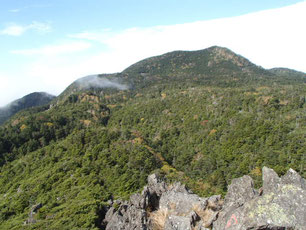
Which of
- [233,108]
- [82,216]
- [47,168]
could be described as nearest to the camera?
[82,216]

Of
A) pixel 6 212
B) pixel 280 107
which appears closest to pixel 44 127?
pixel 6 212

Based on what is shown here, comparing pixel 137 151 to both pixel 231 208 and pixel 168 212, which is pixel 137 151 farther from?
pixel 231 208

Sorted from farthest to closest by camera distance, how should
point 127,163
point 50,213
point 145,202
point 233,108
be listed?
point 233,108 < point 127,163 < point 50,213 < point 145,202

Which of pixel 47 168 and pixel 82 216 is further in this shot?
pixel 47 168

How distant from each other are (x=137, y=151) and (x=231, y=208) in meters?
53.7

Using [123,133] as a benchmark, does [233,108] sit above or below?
below

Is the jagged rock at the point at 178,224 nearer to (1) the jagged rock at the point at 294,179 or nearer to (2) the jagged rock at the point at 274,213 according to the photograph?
(2) the jagged rock at the point at 274,213

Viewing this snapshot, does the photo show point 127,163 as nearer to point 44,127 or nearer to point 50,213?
point 50,213

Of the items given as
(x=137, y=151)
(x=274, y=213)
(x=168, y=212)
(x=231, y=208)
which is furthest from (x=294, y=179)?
(x=137, y=151)

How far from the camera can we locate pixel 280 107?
13162 cm

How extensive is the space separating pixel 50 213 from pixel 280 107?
142114 millimetres

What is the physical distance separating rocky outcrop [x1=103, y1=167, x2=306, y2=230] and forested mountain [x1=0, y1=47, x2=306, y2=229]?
10.5 meters

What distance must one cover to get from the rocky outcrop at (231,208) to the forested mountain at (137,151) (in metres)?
10.5

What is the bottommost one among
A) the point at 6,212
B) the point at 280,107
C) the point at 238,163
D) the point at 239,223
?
the point at 238,163
